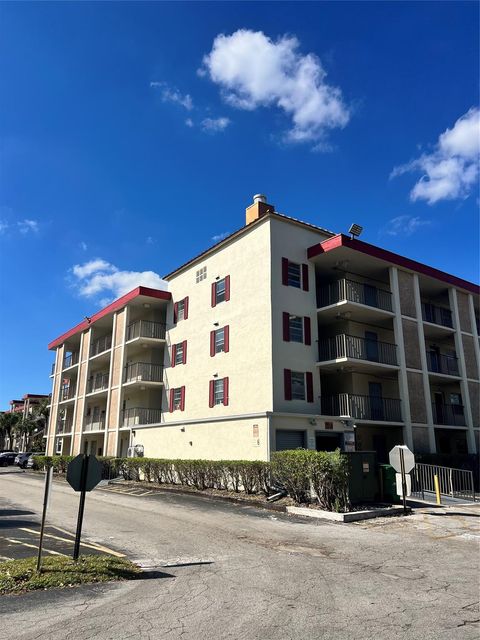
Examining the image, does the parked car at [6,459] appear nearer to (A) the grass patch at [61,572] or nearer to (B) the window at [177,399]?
(B) the window at [177,399]

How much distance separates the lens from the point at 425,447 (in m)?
24.4

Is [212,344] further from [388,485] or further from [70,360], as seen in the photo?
[70,360]

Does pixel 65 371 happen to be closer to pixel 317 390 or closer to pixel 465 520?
pixel 317 390

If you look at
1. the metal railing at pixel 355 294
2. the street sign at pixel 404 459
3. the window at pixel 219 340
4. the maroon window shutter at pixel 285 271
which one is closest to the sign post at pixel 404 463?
the street sign at pixel 404 459

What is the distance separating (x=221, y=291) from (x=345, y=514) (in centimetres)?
1582

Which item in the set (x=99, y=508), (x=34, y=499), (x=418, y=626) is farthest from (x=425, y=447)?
(x=418, y=626)

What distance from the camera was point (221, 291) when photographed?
27.1 meters

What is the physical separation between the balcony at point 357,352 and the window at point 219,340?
4.92 meters

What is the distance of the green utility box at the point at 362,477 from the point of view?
1502 centimetres

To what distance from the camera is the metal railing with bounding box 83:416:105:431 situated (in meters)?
35.5

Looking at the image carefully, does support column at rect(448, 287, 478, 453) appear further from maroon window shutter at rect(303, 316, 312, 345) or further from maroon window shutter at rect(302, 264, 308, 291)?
maroon window shutter at rect(303, 316, 312, 345)

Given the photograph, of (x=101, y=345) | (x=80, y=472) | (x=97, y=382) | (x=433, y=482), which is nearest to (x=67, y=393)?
(x=97, y=382)

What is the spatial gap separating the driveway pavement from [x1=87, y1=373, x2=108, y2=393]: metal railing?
77.3 feet

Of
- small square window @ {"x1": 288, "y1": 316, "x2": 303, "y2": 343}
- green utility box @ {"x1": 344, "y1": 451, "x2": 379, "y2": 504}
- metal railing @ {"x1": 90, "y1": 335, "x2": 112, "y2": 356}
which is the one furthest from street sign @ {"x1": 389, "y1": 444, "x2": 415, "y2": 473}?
metal railing @ {"x1": 90, "y1": 335, "x2": 112, "y2": 356}
